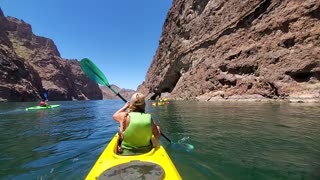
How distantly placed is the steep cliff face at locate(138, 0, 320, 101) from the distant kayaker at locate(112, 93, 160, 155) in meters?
26.3

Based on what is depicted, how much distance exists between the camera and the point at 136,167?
373cm

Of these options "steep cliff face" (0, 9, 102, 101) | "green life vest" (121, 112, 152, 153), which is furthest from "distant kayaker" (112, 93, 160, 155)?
"steep cliff face" (0, 9, 102, 101)

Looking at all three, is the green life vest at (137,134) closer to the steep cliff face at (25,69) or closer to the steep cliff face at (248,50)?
the steep cliff face at (248,50)

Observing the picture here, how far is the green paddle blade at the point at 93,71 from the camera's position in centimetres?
833

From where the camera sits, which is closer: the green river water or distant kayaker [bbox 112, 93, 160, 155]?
distant kayaker [bbox 112, 93, 160, 155]

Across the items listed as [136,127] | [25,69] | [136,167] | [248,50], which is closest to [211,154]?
[136,127]

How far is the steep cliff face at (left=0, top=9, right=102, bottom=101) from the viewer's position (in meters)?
81.8

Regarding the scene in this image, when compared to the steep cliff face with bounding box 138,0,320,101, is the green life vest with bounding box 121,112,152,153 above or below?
below

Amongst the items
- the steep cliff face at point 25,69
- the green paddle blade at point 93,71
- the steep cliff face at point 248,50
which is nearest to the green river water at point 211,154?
the green paddle blade at point 93,71

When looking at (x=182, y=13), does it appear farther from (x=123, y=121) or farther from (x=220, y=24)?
(x=123, y=121)

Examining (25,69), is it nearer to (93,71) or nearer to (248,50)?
(248,50)

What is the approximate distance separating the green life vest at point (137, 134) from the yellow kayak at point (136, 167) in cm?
26

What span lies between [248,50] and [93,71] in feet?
106

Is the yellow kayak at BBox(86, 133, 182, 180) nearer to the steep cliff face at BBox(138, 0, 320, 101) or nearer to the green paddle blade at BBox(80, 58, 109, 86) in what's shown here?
the green paddle blade at BBox(80, 58, 109, 86)
